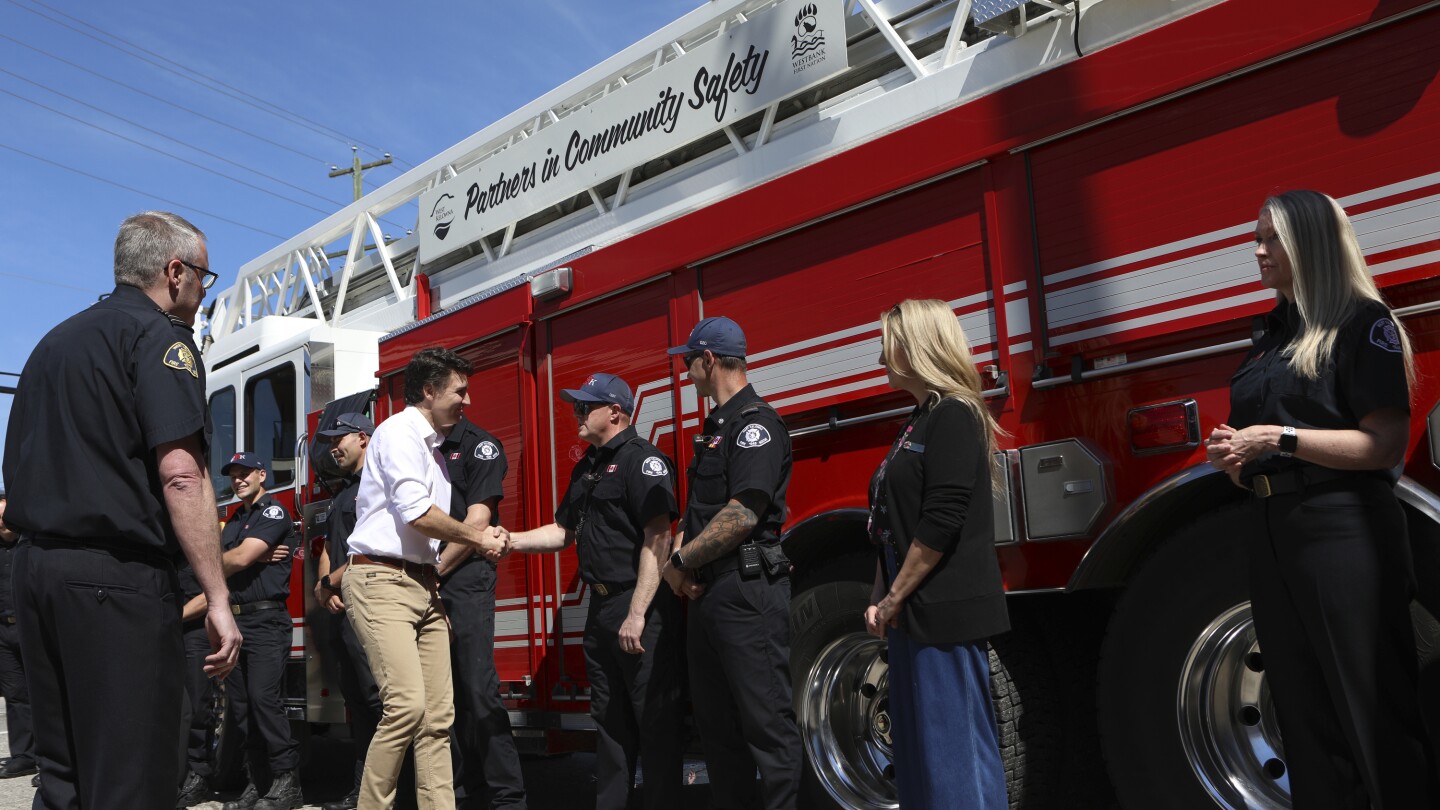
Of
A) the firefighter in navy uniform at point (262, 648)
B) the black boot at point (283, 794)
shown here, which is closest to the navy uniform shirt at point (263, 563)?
the firefighter in navy uniform at point (262, 648)

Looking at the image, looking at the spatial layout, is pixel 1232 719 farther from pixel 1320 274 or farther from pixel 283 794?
pixel 283 794

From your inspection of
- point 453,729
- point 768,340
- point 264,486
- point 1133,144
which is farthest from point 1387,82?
point 264,486

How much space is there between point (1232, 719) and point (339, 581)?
3.95m

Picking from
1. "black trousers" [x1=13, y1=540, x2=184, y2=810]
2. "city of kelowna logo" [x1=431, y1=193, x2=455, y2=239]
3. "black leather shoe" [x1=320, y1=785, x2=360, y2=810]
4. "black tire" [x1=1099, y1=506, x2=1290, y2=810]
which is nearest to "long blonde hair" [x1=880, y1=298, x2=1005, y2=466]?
"black tire" [x1=1099, y1=506, x2=1290, y2=810]

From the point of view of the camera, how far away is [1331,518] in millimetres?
2734

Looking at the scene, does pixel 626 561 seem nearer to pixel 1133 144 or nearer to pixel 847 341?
pixel 847 341

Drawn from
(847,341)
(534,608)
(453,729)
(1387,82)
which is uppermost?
(1387,82)

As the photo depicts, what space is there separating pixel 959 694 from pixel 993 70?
7.33ft

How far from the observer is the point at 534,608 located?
224 inches

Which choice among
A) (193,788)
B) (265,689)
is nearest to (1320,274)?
(265,689)

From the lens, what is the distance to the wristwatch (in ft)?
8.91

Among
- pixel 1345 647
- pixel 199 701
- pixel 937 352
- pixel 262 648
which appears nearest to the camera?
pixel 1345 647

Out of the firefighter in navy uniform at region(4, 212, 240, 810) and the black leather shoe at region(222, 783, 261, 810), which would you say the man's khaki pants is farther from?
the black leather shoe at region(222, 783, 261, 810)

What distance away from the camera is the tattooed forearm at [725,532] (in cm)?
408
